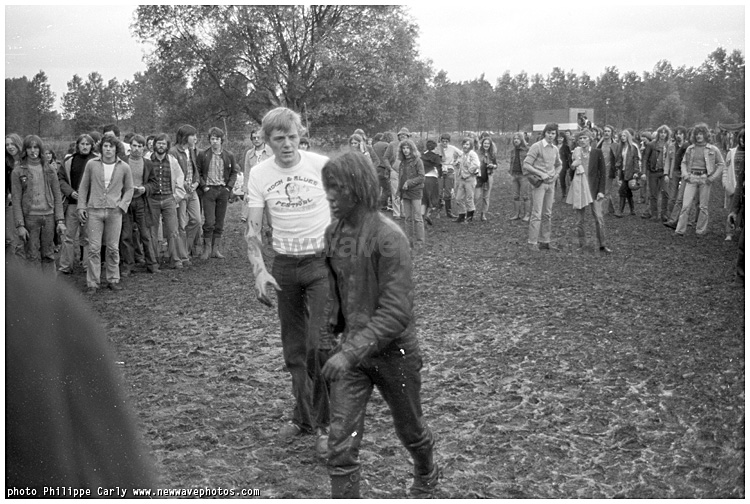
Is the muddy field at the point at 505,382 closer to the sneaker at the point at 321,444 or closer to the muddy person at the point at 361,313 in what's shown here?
the sneaker at the point at 321,444

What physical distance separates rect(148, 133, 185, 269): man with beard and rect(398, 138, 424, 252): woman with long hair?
3.43 meters

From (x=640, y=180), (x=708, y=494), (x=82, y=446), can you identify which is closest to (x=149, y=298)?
(x=708, y=494)

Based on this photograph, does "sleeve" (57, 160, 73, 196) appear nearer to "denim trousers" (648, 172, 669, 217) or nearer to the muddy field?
the muddy field

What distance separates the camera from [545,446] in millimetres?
4023

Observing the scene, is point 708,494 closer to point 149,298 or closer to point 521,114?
point 149,298

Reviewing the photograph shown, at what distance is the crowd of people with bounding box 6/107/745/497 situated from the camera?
3082 mm

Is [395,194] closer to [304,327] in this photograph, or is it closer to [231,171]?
[231,171]

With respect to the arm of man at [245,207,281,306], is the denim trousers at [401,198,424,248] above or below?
below

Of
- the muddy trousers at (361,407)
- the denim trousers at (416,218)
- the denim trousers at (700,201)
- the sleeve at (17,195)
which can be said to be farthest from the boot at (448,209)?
the muddy trousers at (361,407)

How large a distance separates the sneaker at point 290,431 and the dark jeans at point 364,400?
1.13m

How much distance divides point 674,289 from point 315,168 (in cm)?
552

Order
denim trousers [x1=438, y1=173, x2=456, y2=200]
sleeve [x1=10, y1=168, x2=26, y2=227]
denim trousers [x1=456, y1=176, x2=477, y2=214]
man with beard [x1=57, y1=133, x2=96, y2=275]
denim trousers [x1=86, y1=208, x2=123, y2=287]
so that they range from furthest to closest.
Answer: denim trousers [x1=438, y1=173, x2=456, y2=200] → denim trousers [x1=456, y1=176, x2=477, y2=214] → man with beard [x1=57, y1=133, x2=96, y2=275] → denim trousers [x1=86, y1=208, x2=123, y2=287] → sleeve [x1=10, y1=168, x2=26, y2=227]

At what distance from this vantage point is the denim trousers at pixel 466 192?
587 inches

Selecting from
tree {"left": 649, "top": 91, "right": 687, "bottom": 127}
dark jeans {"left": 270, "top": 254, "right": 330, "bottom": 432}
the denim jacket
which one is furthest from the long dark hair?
tree {"left": 649, "top": 91, "right": 687, "bottom": 127}
